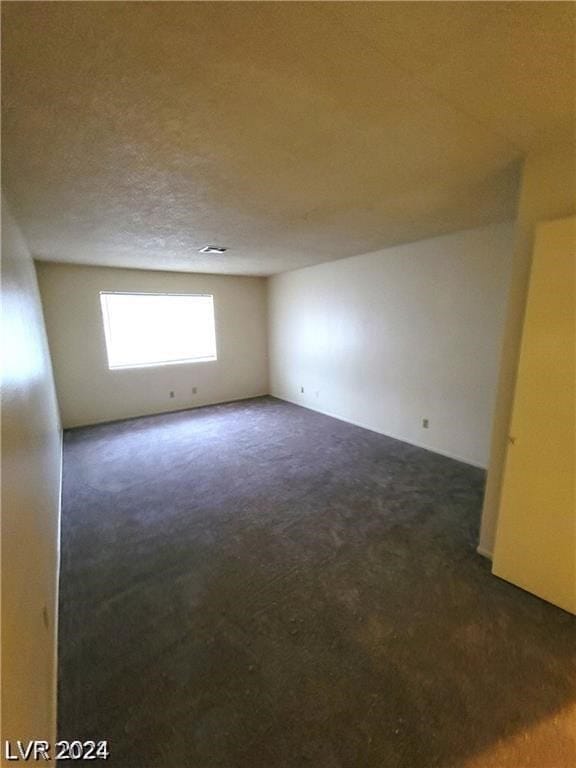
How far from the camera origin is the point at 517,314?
1.88 meters

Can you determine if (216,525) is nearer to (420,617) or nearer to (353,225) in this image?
(420,617)

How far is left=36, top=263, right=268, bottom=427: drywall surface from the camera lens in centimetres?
468

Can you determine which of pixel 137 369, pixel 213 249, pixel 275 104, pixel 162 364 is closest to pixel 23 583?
pixel 275 104

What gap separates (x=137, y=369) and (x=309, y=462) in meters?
3.39

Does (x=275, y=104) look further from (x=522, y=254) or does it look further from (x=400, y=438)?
(x=400, y=438)

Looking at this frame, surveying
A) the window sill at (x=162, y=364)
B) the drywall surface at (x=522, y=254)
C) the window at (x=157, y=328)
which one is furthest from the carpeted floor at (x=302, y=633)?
the window at (x=157, y=328)

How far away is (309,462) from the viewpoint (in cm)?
353

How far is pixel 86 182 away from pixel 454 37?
198 centimetres

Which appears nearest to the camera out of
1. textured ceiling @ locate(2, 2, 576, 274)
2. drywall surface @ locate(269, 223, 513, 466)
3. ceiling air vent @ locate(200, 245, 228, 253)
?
textured ceiling @ locate(2, 2, 576, 274)

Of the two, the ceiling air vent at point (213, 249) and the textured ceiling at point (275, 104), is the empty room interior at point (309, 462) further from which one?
the ceiling air vent at point (213, 249)

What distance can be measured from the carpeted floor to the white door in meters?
0.21

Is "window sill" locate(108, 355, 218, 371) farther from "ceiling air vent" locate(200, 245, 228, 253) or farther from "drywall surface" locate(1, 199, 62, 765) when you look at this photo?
"drywall surface" locate(1, 199, 62, 765)

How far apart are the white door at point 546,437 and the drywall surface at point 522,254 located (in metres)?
0.14

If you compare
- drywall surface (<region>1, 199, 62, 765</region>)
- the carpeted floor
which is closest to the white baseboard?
the carpeted floor
